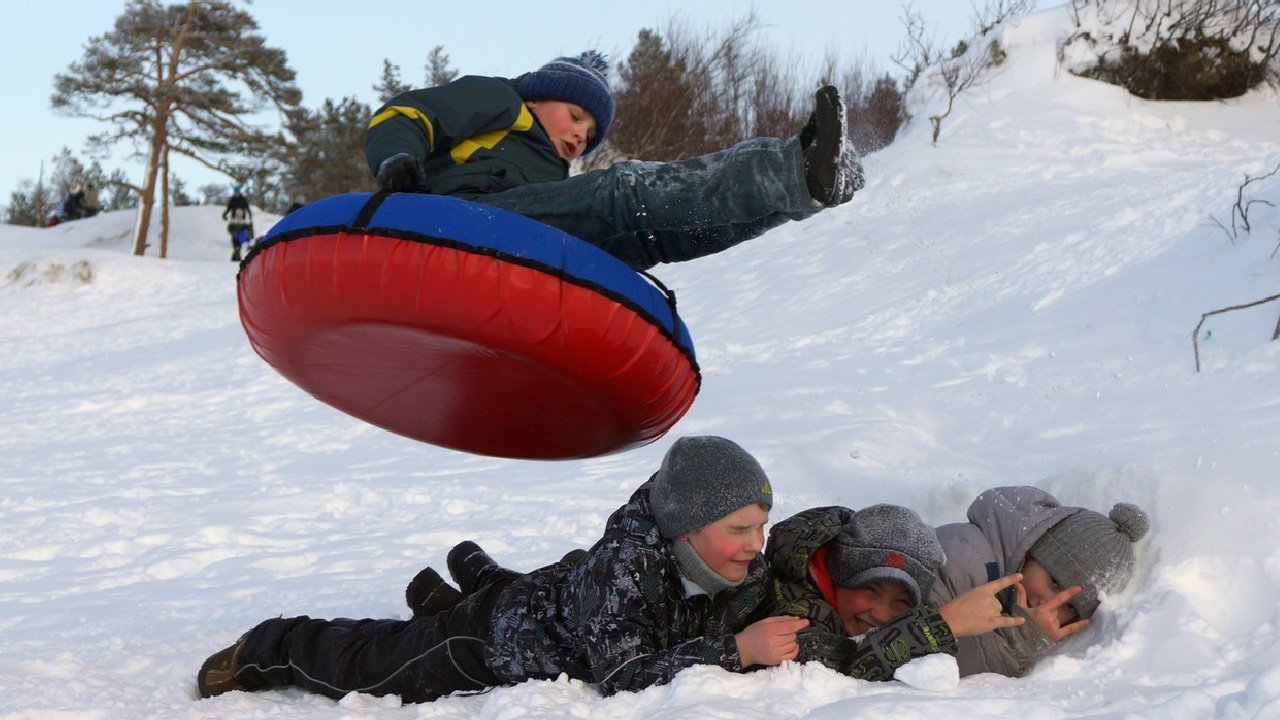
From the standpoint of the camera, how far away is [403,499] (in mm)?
4789

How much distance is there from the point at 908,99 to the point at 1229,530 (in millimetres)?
9613

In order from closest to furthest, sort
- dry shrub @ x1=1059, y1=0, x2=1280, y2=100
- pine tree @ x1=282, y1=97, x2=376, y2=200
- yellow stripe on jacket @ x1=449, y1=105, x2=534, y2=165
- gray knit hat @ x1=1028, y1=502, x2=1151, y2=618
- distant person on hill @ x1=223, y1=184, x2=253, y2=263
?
gray knit hat @ x1=1028, y1=502, x2=1151, y2=618, yellow stripe on jacket @ x1=449, y1=105, x2=534, y2=165, dry shrub @ x1=1059, y1=0, x2=1280, y2=100, distant person on hill @ x1=223, y1=184, x2=253, y2=263, pine tree @ x1=282, y1=97, x2=376, y2=200

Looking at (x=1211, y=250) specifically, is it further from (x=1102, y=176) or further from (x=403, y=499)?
(x=403, y=499)

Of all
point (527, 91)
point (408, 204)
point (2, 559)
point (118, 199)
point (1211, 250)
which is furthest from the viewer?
point (118, 199)

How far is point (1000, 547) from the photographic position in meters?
2.62

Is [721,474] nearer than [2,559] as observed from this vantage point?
Yes

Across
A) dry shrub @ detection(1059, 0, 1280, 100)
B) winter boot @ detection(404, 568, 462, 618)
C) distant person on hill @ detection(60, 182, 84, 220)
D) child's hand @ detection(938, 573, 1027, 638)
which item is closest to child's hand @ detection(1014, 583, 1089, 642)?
child's hand @ detection(938, 573, 1027, 638)

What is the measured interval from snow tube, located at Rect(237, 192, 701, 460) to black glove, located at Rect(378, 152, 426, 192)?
0.08 m

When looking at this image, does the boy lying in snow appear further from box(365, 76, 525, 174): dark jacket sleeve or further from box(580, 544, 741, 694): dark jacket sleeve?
box(365, 76, 525, 174): dark jacket sleeve

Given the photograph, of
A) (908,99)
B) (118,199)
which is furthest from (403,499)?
(118,199)

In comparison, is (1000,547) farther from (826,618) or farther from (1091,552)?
(826,618)

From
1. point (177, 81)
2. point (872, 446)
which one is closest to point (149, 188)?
point (177, 81)

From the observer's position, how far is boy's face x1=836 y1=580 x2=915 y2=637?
255cm

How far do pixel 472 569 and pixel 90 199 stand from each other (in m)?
23.4
